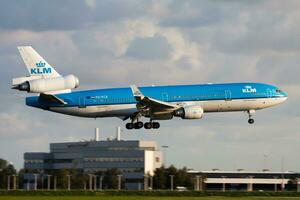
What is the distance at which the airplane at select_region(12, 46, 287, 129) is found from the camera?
117 metres

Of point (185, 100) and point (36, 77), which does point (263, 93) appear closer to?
point (185, 100)

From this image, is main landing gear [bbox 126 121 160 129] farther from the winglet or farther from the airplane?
the winglet

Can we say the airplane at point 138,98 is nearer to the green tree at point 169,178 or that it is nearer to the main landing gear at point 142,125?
the main landing gear at point 142,125

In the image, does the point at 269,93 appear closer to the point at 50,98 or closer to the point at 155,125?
the point at 155,125

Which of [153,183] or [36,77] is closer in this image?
[36,77]

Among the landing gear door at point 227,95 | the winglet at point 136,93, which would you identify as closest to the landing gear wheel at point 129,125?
the winglet at point 136,93

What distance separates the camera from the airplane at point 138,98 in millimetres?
116562

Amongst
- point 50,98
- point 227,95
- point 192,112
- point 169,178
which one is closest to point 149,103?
point 192,112

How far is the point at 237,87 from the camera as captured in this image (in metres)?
120

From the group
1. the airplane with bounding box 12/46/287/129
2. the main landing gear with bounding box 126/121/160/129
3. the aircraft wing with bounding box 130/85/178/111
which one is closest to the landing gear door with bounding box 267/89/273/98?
the airplane with bounding box 12/46/287/129

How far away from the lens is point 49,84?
376 feet

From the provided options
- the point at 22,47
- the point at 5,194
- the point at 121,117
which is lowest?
the point at 5,194

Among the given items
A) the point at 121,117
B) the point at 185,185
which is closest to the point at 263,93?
the point at 121,117

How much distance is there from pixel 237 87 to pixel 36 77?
90.9 feet
